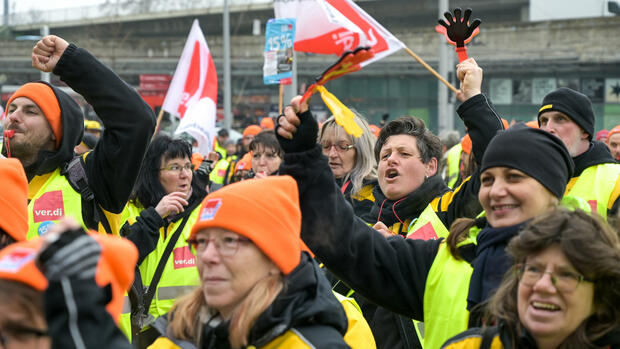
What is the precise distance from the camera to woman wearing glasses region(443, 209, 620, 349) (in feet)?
8.27

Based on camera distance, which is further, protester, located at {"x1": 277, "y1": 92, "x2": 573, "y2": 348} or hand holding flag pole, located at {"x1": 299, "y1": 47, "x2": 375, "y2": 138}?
protester, located at {"x1": 277, "y1": 92, "x2": 573, "y2": 348}

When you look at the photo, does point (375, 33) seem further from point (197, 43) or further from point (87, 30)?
point (87, 30)

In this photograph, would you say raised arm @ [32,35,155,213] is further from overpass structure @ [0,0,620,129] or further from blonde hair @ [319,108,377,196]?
overpass structure @ [0,0,620,129]

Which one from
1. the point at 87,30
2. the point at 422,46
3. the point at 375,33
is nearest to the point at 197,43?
the point at 375,33

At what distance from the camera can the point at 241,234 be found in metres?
2.73

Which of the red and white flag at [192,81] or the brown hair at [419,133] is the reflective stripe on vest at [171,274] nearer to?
the brown hair at [419,133]

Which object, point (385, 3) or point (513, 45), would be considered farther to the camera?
point (385, 3)

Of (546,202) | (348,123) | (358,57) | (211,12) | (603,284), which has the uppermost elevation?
(211,12)

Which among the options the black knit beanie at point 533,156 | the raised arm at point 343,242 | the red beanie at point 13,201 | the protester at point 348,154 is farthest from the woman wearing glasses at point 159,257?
the black knit beanie at point 533,156

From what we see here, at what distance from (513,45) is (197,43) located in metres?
22.3

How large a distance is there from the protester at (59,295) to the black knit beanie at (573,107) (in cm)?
371

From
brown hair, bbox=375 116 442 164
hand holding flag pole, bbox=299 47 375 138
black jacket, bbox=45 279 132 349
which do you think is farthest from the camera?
brown hair, bbox=375 116 442 164

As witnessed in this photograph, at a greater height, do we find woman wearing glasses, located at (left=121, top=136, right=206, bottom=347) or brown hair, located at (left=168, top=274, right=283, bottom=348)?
brown hair, located at (left=168, top=274, right=283, bottom=348)

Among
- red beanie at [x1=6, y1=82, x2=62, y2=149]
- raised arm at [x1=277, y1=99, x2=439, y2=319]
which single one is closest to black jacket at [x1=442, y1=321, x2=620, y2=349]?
raised arm at [x1=277, y1=99, x2=439, y2=319]
